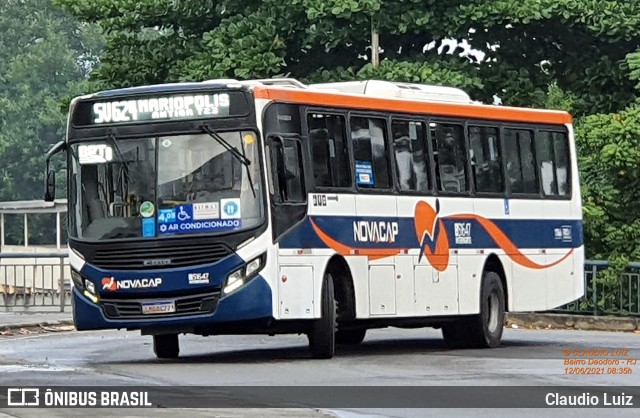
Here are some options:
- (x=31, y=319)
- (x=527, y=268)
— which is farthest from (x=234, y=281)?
(x=31, y=319)

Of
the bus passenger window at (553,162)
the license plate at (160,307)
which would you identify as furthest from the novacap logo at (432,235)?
the license plate at (160,307)

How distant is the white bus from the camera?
2070 cm

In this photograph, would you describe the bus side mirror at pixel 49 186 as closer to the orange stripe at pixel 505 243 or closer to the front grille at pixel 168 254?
the front grille at pixel 168 254

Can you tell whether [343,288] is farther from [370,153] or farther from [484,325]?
[484,325]

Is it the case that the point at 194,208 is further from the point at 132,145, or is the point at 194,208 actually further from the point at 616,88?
the point at 616,88

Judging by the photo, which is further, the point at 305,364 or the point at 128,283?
the point at 128,283

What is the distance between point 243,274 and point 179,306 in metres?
0.76

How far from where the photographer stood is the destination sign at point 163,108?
21.0 m

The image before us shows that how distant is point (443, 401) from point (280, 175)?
5.75 metres

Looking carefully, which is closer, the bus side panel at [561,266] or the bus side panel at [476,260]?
the bus side panel at [476,260]

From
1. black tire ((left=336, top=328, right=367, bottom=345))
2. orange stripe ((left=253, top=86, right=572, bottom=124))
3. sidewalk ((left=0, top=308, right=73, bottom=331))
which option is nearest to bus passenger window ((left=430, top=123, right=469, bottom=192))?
orange stripe ((left=253, top=86, right=572, bottom=124))

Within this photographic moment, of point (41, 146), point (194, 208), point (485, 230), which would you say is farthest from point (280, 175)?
point (41, 146)

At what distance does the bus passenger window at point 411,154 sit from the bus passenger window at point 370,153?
29 cm

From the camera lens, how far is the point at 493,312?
25281mm
